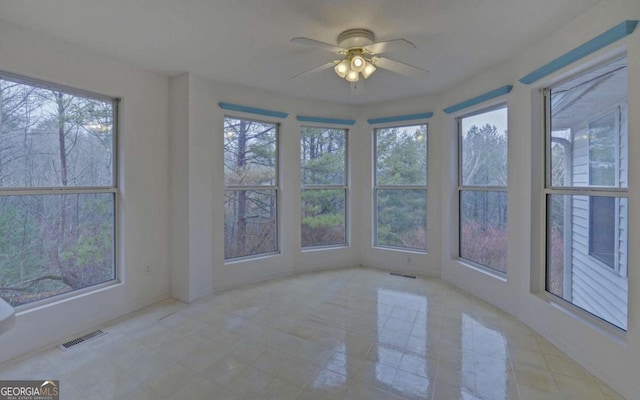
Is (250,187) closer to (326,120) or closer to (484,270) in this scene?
(326,120)

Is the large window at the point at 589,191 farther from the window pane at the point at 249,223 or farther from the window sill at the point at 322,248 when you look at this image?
the window pane at the point at 249,223

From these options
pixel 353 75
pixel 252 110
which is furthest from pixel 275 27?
pixel 252 110

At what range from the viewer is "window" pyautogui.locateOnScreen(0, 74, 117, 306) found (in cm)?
244

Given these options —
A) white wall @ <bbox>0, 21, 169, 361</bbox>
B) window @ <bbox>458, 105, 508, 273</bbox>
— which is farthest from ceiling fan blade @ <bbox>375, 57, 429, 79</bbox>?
white wall @ <bbox>0, 21, 169, 361</bbox>

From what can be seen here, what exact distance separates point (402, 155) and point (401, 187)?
483mm

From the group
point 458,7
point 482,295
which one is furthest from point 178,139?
point 482,295

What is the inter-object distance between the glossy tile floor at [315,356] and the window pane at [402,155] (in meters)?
1.86

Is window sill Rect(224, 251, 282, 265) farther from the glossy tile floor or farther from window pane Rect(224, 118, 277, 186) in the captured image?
window pane Rect(224, 118, 277, 186)

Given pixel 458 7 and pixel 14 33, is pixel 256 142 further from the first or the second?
pixel 458 7

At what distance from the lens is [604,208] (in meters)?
2.24

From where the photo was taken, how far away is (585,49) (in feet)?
7.22

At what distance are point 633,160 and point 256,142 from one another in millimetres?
3649

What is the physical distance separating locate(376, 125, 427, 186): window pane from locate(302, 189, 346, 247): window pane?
0.74m

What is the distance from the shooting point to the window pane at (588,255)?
2135mm
